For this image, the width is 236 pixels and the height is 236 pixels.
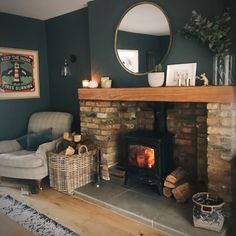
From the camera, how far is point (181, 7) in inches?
103

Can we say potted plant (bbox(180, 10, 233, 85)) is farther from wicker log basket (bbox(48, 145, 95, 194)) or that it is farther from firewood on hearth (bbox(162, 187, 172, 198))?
wicker log basket (bbox(48, 145, 95, 194))

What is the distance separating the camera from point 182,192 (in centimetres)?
265

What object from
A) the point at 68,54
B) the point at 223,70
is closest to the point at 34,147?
the point at 68,54

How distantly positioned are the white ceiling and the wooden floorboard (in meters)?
2.56

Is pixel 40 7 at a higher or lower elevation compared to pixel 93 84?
higher

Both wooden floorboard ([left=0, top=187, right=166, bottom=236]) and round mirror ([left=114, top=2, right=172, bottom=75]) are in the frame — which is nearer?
wooden floorboard ([left=0, top=187, right=166, bottom=236])

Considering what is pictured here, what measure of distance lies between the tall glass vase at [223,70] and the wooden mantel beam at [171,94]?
149 mm

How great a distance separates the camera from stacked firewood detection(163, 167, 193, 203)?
105 inches

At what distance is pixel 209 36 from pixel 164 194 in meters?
1.69

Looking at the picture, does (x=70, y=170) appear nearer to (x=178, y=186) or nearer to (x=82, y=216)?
(x=82, y=216)

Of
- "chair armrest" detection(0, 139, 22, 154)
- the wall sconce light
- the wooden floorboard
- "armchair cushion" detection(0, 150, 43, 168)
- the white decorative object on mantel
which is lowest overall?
the wooden floorboard

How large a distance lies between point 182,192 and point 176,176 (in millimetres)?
185

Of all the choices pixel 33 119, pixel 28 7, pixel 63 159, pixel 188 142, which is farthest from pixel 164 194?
pixel 28 7

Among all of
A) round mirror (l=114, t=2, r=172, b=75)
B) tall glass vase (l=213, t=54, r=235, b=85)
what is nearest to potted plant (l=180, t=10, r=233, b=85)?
tall glass vase (l=213, t=54, r=235, b=85)
